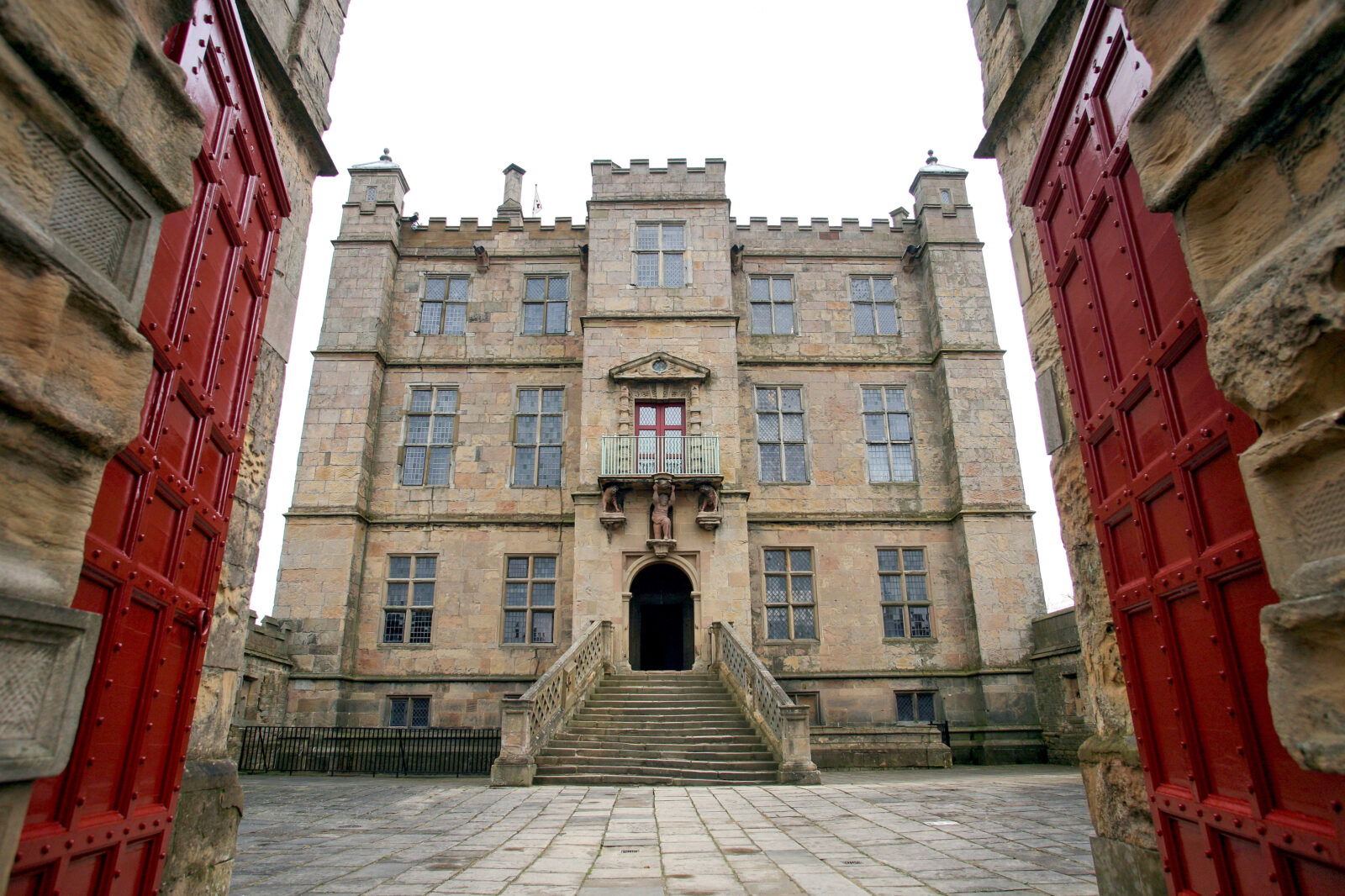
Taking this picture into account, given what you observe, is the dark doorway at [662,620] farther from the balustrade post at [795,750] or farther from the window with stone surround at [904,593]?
the balustrade post at [795,750]

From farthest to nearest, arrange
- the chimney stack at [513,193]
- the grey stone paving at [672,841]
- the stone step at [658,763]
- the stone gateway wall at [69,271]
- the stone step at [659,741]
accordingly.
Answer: the chimney stack at [513,193], the stone step at [659,741], the stone step at [658,763], the grey stone paving at [672,841], the stone gateway wall at [69,271]

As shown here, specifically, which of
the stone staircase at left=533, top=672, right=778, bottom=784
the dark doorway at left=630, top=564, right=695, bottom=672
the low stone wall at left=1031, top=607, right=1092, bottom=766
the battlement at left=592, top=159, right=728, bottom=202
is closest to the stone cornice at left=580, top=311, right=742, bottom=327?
the battlement at left=592, top=159, right=728, bottom=202

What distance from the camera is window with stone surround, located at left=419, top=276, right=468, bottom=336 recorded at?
1861 cm

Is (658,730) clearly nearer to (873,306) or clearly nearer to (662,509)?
(662,509)

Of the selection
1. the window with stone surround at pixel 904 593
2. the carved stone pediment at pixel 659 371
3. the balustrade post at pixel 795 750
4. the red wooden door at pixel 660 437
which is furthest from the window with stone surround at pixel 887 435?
the balustrade post at pixel 795 750

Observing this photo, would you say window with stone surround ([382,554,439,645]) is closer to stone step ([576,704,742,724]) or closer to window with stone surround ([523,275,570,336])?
stone step ([576,704,742,724])

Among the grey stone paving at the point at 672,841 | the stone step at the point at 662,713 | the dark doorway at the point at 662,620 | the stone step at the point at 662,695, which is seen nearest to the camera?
the grey stone paving at the point at 672,841

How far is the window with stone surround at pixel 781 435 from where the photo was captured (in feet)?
57.2

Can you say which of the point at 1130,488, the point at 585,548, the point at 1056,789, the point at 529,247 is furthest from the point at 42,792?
the point at 529,247

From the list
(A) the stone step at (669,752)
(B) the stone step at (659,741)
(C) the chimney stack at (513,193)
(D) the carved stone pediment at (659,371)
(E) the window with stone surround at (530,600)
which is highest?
(C) the chimney stack at (513,193)

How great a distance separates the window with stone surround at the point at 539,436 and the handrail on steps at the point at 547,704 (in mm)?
4121

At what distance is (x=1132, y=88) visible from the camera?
3.38 m

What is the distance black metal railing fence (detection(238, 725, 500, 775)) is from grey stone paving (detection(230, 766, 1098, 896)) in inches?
160

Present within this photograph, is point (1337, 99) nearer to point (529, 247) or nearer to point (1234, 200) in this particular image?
point (1234, 200)
